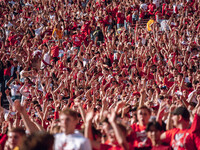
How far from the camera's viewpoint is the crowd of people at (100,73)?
4.86m

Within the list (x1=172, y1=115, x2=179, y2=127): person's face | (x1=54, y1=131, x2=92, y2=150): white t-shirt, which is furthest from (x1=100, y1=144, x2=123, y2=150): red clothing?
(x1=172, y1=115, x2=179, y2=127): person's face

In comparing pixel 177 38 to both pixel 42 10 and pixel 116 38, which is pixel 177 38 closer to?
pixel 116 38

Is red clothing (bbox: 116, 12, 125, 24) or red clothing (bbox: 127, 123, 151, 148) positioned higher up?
red clothing (bbox: 116, 12, 125, 24)

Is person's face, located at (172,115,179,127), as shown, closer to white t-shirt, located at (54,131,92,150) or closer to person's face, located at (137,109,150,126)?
person's face, located at (137,109,150,126)

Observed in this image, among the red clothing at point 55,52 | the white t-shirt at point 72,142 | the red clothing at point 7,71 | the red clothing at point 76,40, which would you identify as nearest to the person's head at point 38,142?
the white t-shirt at point 72,142

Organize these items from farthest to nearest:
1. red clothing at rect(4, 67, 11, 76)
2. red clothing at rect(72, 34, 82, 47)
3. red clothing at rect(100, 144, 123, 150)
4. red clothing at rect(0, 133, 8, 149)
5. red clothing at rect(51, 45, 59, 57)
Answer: red clothing at rect(72, 34, 82, 47) < red clothing at rect(51, 45, 59, 57) < red clothing at rect(4, 67, 11, 76) < red clothing at rect(0, 133, 8, 149) < red clothing at rect(100, 144, 123, 150)

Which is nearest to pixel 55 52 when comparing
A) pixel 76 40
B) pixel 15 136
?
pixel 76 40

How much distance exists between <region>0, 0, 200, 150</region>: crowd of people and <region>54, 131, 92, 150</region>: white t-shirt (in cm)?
1

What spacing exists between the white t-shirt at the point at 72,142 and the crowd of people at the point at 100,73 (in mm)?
10

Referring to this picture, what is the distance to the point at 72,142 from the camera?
13.4 feet

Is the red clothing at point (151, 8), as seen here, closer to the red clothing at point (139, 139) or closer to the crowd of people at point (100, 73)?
the crowd of people at point (100, 73)

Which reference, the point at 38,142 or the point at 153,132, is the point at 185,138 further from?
the point at 38,142

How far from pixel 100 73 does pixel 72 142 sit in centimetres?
858

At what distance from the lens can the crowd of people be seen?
4.86 metres
